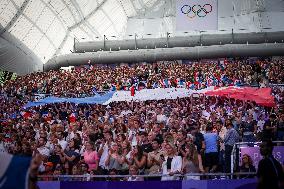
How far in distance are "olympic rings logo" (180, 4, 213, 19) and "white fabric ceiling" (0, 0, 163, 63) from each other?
12.2 m

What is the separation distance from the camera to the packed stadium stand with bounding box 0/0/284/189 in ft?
30.6

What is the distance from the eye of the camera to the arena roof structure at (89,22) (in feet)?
115

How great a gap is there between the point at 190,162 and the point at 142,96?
346 inches

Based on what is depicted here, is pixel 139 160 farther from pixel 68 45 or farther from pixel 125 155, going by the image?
pixel 68 45

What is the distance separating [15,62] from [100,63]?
664 cm

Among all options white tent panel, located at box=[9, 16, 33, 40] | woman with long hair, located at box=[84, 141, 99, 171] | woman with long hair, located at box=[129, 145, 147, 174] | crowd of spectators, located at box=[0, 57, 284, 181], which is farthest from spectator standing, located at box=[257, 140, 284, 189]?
white tent panel, located at box=[9, 16, 33, 40]

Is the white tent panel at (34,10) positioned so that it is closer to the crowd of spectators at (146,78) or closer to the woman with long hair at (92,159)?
the crowd of spectators at (146,78)

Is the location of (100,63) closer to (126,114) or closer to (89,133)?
(126,114)

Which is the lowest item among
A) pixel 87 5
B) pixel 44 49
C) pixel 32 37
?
pixel 44 49

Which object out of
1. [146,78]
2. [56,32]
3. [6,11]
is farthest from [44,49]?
[146,78]

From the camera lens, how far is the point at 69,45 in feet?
139

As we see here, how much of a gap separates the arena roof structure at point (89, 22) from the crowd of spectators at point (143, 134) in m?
11.3

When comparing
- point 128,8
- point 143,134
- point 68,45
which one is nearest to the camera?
point 143,134

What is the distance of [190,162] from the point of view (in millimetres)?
9227
